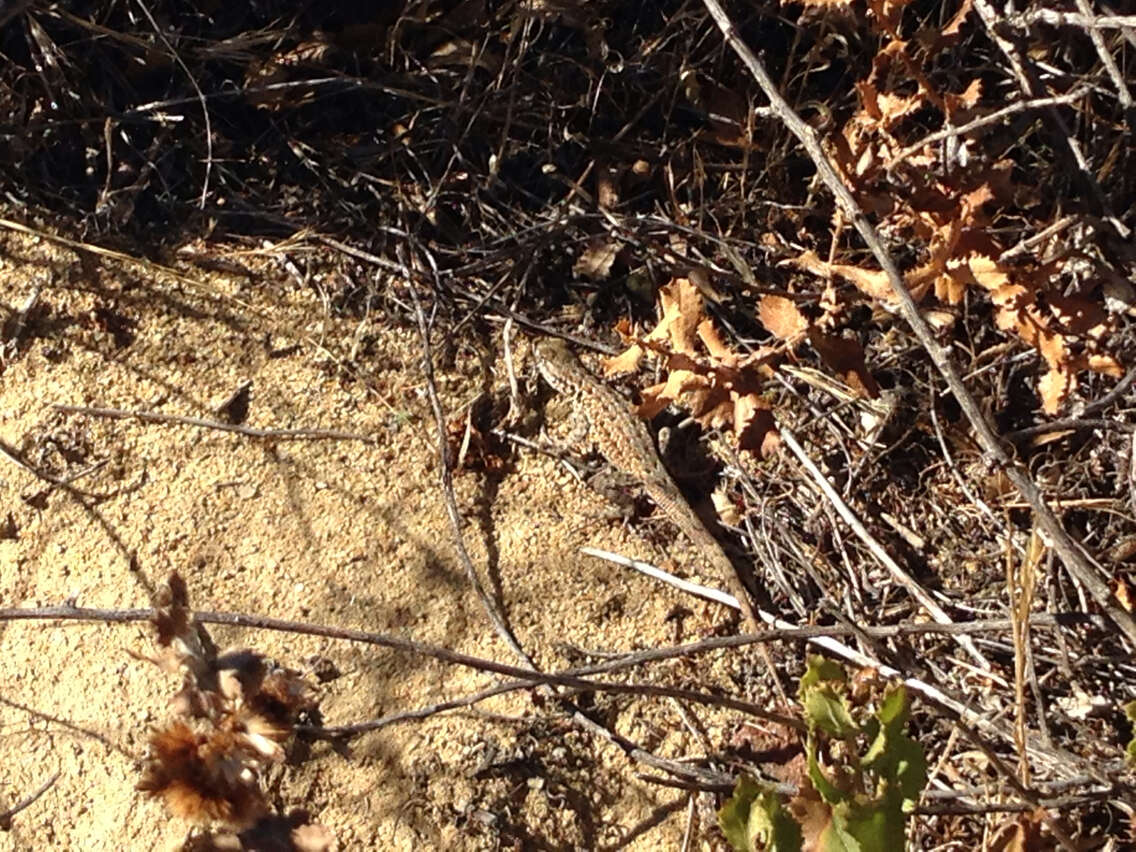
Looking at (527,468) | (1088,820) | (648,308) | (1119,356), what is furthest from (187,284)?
(1088,820)

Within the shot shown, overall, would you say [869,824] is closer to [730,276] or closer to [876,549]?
[876,549]

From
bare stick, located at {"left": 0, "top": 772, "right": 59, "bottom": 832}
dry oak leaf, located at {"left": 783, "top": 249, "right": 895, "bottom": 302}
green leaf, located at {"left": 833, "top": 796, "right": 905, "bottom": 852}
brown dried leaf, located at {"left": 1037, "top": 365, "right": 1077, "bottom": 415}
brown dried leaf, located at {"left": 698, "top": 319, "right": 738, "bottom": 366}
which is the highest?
dry oak leaf, located at {"left": 783, "top": 249, "right": 895, "bottom": 302}

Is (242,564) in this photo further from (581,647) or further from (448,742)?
(581,647)

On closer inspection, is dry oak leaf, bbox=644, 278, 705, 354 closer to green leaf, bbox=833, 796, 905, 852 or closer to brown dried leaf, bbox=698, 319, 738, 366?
brown dried leaf, bbox=698, 319, 738, 366

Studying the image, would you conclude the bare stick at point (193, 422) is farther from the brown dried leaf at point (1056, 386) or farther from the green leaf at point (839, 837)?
the brown dried leaf at point (1056, 386)

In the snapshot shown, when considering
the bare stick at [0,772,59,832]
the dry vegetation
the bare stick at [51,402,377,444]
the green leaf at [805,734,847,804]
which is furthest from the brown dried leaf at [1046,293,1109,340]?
the bare stick at [0,772,59,832]

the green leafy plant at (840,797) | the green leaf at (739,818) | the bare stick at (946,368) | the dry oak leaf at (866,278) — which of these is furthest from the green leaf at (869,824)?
the dry oak leaf at (866,278)

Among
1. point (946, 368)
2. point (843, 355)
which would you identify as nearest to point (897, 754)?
point (946, 368)
